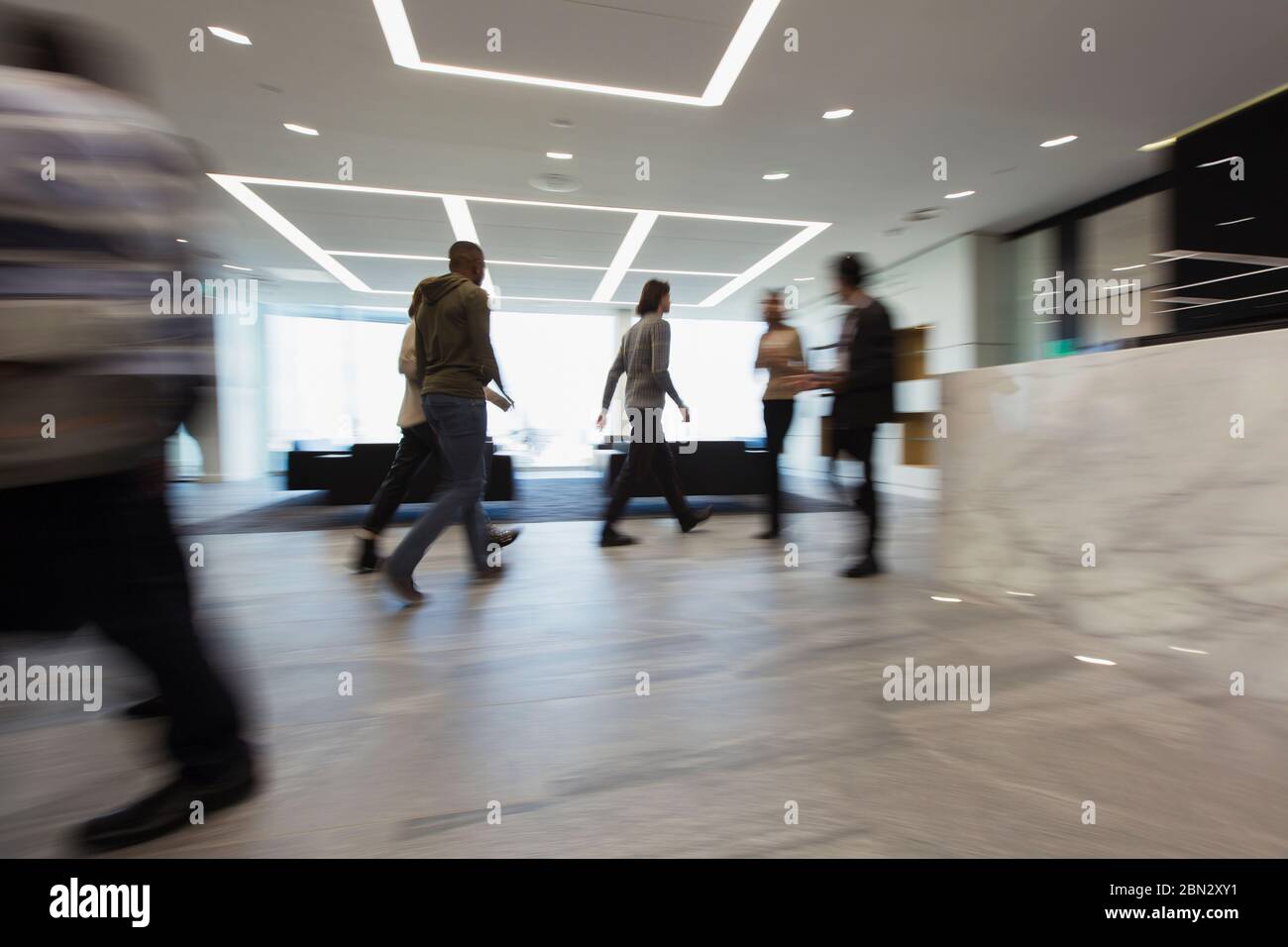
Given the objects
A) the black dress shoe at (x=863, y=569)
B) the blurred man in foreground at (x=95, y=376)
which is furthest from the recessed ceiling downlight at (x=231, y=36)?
the black dress shoe at (x=863, y=569)

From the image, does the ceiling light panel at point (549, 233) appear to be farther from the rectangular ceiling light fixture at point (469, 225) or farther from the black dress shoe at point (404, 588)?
the black dress shoe at point (404, 588)

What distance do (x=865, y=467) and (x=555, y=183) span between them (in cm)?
433

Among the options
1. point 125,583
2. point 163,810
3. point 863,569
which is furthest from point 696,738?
point 863,569

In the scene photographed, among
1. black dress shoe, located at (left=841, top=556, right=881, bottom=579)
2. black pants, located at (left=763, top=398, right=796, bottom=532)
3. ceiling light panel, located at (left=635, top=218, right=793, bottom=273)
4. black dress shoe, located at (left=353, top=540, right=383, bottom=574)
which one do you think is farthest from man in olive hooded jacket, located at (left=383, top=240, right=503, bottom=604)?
ceiling light panel, located at (left=635, top=218, right=793, bottom=273)

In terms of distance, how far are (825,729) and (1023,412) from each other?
1.61 metres

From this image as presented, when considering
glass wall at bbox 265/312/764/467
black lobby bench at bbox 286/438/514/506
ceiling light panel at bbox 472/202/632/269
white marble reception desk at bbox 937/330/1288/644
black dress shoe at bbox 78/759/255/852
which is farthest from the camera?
glass wall at bbox 265/312/764/467

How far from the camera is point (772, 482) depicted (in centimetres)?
397

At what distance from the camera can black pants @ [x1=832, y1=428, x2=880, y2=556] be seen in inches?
114

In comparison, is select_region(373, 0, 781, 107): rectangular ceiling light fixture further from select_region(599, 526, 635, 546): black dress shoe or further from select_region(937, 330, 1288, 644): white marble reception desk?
select_region(599, 526, 635, 546): black dress shoe

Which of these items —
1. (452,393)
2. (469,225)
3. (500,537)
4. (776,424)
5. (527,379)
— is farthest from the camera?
(527,379)

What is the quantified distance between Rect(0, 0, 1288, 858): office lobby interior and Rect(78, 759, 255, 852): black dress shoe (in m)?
0.04

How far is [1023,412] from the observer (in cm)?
236

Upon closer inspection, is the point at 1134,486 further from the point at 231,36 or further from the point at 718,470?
the point at 231,36

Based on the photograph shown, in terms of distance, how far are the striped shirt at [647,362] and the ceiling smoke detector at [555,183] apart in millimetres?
2701
